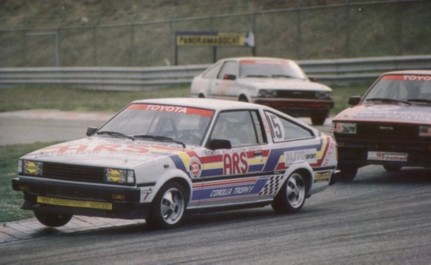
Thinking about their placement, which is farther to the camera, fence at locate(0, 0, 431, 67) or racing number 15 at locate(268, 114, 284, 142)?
fence at locate(0, 0, 431, 67)

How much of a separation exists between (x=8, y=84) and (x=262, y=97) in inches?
709

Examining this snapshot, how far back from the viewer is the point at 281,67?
79.6 ft

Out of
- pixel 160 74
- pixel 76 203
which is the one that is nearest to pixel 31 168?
pixel 76 203

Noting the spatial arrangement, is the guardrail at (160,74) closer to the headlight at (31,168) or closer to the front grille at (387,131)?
the front grille at (387,131)

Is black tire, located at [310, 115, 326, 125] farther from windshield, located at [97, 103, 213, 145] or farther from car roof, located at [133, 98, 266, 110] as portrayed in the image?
windshield, located at [97, 103, 213, 145]

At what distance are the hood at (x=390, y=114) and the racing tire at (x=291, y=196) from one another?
2.78 meters

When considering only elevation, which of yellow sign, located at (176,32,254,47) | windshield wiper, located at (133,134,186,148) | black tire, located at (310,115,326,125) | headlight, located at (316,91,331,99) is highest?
yellow sign, located at (176,32,254,47)

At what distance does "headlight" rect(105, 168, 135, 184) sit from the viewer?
10609 millimetres

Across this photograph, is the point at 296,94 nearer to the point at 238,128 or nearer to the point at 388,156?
the point at 388,156

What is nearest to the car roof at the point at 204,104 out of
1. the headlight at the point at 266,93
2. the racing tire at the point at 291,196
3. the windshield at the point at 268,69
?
the racing tire at the point at 291,196

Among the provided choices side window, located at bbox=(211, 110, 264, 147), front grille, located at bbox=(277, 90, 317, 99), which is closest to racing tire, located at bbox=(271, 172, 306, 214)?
side window, located at bbox=(211, 110, 264, 147)

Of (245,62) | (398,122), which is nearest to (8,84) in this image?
(245,62)

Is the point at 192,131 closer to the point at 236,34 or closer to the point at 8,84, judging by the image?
the point at 236,34

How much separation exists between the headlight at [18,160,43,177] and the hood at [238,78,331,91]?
40.4ft
